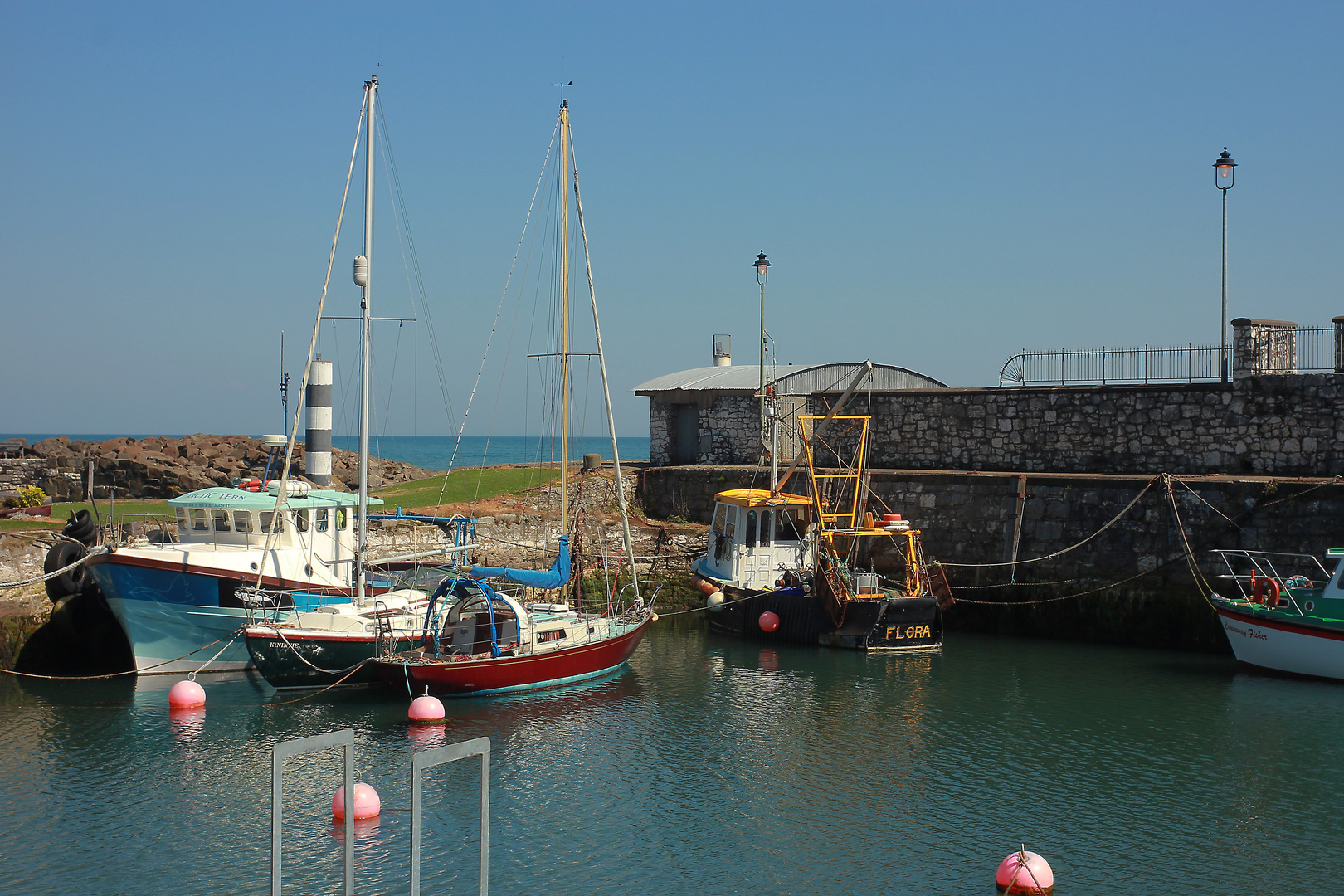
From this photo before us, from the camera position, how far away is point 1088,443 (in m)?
22.9

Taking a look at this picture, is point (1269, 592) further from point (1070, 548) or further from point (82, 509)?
point (82, 509)

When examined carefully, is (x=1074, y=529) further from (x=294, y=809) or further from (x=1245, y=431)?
(x=294, y=809)

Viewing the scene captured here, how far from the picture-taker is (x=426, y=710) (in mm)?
14984

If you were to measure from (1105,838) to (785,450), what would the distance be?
16.3 meters

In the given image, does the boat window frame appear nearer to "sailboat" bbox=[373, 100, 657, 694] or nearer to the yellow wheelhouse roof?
the yellow wheelhouse roof

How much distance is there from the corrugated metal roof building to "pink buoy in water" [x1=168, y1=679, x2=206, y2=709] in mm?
13512

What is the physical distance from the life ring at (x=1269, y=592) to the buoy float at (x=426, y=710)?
13.0m

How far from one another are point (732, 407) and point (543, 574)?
11.3 m

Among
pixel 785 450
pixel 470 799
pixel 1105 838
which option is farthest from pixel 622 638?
pixel 785 450

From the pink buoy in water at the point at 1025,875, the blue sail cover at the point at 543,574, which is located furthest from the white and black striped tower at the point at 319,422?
the pink buoy in water at the point at 1025,875

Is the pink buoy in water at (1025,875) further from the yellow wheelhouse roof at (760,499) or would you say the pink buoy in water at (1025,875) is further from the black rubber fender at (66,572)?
the black rubber fender at (66,572)

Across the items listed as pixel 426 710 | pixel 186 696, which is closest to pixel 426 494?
pixel 186 696

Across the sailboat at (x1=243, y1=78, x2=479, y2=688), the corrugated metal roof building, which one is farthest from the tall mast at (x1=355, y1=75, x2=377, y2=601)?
the corrugated metal roof building

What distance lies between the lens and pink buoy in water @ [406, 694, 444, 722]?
14930 millimetres
